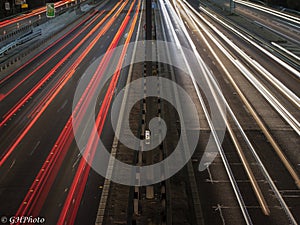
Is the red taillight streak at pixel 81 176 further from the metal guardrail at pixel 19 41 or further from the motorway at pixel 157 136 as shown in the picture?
the metal guardrail at pixel 19 41

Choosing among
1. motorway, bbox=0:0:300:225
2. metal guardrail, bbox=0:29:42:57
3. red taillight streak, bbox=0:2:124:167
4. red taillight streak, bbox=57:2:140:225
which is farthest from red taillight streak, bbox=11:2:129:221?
metal guardrail, bbox=0:29:42:57

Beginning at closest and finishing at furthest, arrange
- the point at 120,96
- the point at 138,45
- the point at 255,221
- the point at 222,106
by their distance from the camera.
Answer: the point at 255,221, the point at 222,106, the point at 120,96, the point at 138,45

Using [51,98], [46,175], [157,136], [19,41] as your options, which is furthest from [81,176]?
[19,41]

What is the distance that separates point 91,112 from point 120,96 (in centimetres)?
341

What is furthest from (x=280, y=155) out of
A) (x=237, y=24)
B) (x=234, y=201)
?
(x=237, y=24)

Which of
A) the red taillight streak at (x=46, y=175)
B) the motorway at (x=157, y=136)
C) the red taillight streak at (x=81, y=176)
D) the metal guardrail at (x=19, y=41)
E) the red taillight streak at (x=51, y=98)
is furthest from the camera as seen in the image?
the metal guardrail at (x=19, y=41)

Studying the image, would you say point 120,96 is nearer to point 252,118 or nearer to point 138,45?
point 252,118

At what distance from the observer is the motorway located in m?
13.9

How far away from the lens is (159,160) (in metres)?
16.9

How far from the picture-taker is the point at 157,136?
1934 cm

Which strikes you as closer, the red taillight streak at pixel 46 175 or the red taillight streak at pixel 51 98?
the red taillight streak at pixel 46 175

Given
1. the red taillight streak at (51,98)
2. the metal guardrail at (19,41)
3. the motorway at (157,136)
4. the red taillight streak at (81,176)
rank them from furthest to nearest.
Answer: the metal guardrail at (19,41)
the red taillight streak at (51,98)
the motorway at (157,136)
the red taillight streak at (81,176)

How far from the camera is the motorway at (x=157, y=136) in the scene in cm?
1391

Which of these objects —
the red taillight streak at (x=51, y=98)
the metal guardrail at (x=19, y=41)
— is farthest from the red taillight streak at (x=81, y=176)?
the metal guardrail at (x=19, y=41)
